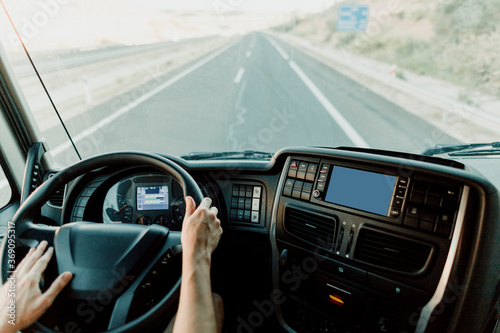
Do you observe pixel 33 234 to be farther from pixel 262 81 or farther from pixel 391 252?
pixel 262 81

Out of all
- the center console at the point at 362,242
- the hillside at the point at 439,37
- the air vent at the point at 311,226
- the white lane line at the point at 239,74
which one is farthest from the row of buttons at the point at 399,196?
the white lane line at the point at 239,74

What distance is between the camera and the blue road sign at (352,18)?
2395 millimetres

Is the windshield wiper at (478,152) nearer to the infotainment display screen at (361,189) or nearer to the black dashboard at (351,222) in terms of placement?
the black dashboard at (351,222)

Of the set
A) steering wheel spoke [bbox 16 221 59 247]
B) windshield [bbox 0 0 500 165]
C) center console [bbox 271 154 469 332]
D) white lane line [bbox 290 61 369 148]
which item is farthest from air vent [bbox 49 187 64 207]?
white lane line [bbox 290 61 369 148]

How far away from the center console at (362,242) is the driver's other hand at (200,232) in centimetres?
94

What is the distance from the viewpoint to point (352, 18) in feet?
7.98

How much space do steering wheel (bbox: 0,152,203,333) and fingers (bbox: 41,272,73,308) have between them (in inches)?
2.2

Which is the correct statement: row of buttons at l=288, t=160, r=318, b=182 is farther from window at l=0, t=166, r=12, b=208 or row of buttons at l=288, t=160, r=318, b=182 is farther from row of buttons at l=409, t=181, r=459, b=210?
window at l=0, t=166, r=12, b=208

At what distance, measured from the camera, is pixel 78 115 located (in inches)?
117

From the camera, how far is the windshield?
2561 millimetres

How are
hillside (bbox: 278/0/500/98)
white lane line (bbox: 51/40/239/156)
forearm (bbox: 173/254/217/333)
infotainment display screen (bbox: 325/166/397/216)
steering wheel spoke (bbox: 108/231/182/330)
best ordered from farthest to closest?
white lane line (bbox: 51/40/239/156), hillside (bbox: 278/0/500/98), infotainment display screen (bbox: 325/166/397/216), steering wheel spoke (bbox: 108/231/182/330), forearm (bbox: 173/254/217/333)

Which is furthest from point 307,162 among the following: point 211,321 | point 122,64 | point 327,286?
point 122,64

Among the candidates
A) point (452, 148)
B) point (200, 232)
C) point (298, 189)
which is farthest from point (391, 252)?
point (200, 232)

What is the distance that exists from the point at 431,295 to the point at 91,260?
1.74m
